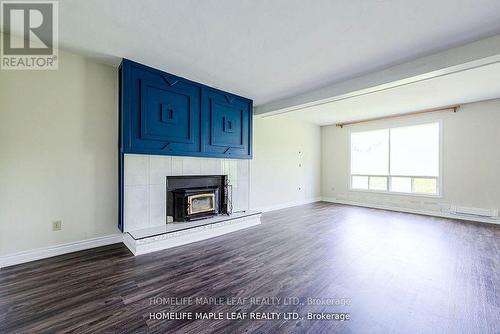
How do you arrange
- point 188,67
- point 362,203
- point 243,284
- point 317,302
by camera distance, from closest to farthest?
point 317,302
point 243,284
point 188,67
point 362,203

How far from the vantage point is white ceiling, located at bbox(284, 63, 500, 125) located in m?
3.58

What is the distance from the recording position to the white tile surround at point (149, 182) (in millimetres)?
3189

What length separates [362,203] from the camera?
22.4ft

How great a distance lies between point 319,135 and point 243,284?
6666 mm

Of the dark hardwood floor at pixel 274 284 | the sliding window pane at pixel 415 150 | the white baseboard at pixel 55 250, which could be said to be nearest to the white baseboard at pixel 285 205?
the dark hardwood floor at pixel 274 284

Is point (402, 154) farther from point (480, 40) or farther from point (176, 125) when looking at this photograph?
point (176, 125)

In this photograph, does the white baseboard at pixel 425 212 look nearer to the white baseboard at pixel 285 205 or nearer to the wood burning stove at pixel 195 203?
the white baseboard at pixel 285 205

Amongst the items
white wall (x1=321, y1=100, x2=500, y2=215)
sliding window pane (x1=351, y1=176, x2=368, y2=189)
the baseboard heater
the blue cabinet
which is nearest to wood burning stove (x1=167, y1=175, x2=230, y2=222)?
the blue cabinet

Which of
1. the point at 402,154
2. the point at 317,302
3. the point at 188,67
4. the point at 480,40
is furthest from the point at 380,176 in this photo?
the point at 188,67

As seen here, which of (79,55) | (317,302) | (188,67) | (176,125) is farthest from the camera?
(176,125)

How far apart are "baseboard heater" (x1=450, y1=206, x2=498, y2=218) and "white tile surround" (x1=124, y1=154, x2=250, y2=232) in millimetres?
5957

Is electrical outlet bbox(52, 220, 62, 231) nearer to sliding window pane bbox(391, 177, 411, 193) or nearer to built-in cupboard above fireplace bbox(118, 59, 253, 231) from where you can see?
built-in cupboard above fireplace bbox(118, 59, 253, 231)

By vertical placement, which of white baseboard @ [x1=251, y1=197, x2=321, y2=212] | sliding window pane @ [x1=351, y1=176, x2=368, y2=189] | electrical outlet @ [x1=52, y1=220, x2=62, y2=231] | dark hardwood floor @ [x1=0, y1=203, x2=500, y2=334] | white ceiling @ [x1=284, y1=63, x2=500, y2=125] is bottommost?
dark hardwood floor @ [x1=0, y1=203, x2=500, y2=334]

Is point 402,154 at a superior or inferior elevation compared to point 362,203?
superior
